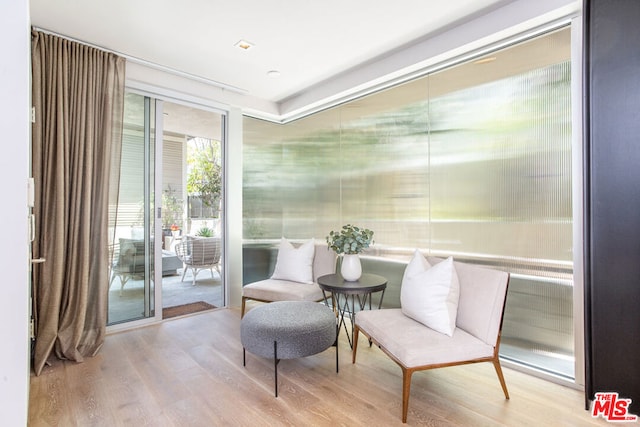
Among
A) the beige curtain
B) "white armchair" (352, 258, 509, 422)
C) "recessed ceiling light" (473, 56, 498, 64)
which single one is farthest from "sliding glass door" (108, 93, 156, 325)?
"recessed ceiling light" (473, 56, 498, 64)

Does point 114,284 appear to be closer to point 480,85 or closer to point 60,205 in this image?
point 60,205

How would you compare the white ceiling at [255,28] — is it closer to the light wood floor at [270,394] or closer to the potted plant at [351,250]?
the potted plant at [351,250]

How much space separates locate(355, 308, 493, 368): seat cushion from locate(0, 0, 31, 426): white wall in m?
1.74

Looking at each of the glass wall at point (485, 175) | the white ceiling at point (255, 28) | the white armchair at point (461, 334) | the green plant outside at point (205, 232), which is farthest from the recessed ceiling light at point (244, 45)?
the white armchair at point (461, 334)

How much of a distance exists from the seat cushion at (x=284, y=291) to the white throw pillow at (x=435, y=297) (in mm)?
1083

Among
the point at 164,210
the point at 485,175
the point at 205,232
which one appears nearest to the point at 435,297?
the point at 485,175

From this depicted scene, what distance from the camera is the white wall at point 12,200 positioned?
1.17 meters

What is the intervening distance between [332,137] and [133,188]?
222 cm

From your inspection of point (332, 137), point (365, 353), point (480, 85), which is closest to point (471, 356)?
point (365, 353)

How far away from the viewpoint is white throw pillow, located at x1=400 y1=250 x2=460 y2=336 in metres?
1.99

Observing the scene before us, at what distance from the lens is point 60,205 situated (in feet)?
8.35

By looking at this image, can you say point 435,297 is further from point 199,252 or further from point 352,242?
point 199,252

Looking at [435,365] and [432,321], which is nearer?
[435,365]

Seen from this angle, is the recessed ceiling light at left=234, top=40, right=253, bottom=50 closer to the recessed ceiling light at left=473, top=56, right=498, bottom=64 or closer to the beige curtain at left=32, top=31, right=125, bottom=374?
the beige curtain at left=32, top=31, right=125, bottom=374
